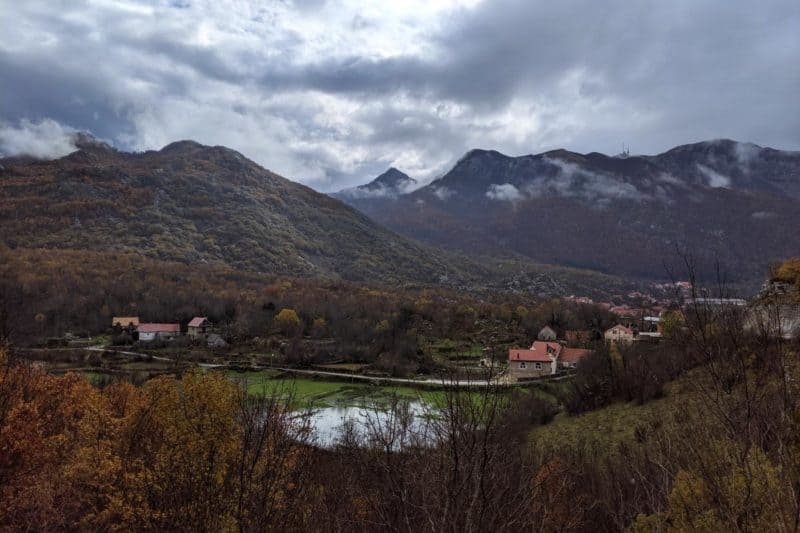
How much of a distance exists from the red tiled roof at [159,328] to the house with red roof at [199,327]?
2136 millimetres

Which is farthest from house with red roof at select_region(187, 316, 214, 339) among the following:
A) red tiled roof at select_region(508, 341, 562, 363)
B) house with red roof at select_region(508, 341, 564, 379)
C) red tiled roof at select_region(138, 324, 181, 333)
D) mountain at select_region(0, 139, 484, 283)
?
mountain at select_region(0, 139, 484, 283)

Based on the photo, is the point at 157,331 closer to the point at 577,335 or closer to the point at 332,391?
the point at 332,391

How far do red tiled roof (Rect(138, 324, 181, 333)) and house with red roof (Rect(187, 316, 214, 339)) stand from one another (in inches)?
84.1

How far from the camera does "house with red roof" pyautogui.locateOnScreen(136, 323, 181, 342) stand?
76562 millimetres

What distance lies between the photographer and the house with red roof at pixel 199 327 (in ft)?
263

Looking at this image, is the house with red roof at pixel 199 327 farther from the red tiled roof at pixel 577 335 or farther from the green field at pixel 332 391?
the red tiled roof at pixel 577 335

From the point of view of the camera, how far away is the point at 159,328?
79.2 meters

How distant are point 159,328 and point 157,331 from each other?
0.90m

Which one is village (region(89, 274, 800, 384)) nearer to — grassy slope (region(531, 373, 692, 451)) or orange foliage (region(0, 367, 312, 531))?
grassy slope (region(531, 373, 692, 451))

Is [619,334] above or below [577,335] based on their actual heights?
above

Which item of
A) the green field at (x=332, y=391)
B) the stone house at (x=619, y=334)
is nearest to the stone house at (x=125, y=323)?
the green field at (x=332, y=391)

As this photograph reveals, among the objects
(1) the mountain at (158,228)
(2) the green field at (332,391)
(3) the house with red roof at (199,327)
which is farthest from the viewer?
(1) the mountain at (158,228)

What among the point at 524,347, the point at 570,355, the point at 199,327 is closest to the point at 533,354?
the point at 570,355

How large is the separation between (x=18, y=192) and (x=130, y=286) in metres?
117
